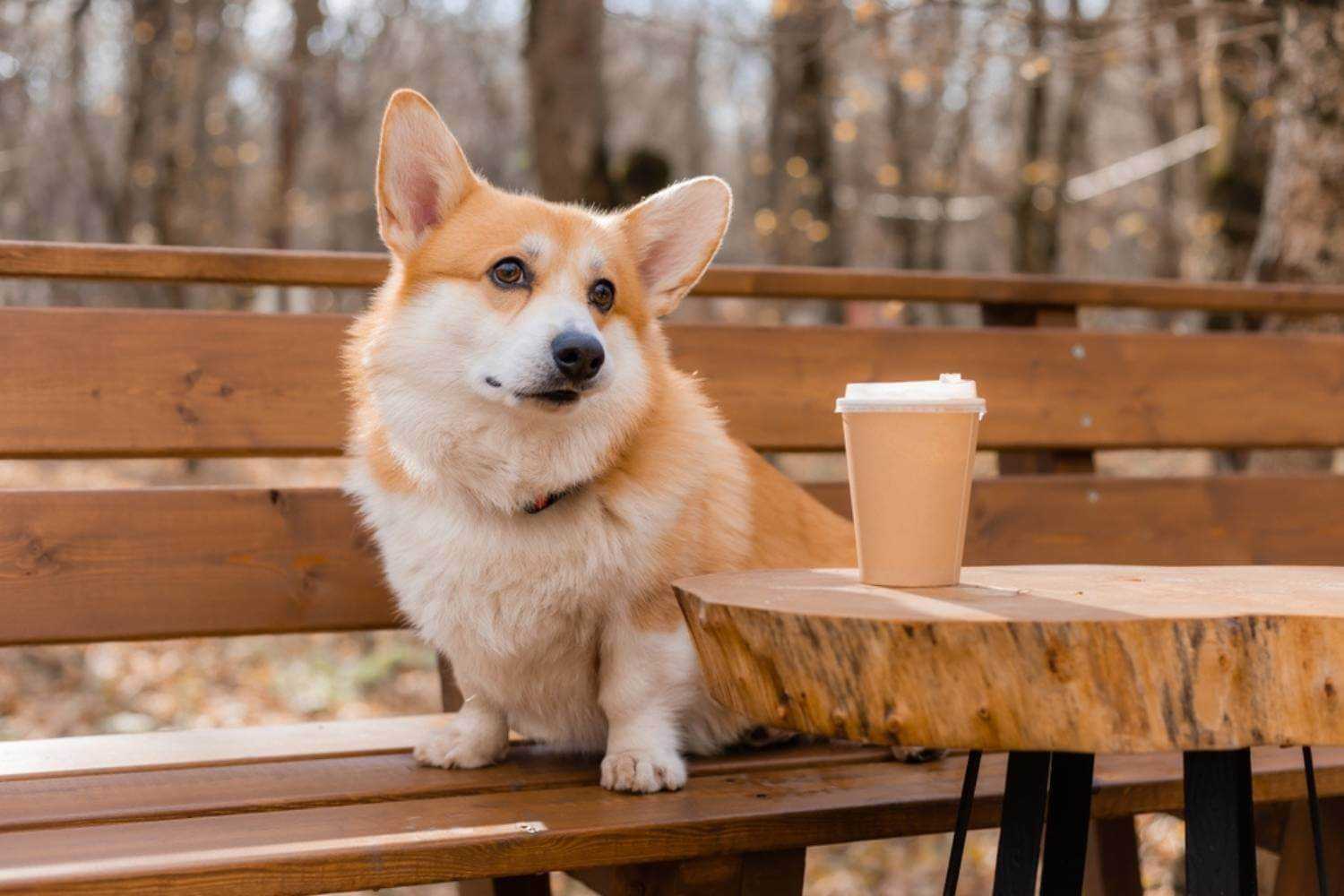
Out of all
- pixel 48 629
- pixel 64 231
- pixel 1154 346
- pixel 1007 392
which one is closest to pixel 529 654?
pixel 48 629

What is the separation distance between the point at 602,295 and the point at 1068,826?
3.45 ft

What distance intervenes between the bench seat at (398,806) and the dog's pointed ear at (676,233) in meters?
0.81

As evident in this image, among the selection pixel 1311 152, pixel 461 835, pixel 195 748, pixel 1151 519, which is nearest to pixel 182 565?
pixel 195 748

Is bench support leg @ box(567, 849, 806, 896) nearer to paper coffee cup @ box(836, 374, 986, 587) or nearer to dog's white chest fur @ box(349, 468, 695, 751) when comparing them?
dog's white chest fur @ box(349, 468, 695, 751)

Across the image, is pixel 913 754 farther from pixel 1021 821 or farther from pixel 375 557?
pixel 375 557

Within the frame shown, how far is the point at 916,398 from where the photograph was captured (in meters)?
1.55

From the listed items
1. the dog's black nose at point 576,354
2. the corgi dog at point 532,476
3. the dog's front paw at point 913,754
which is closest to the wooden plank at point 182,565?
the corgi dog at point 532,476

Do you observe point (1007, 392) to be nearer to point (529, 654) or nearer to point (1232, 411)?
point (1232, 411)

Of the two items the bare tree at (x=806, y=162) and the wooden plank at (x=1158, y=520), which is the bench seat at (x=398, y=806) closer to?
the wooden plank at (x=1158, y=520)

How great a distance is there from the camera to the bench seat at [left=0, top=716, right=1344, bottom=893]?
1568 millimetres

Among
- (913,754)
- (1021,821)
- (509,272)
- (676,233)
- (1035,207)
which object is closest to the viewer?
(1021,821)

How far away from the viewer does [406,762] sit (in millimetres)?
2129

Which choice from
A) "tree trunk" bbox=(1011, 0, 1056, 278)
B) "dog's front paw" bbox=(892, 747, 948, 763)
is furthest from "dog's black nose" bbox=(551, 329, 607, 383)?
"tree trunk" bbox=(1011, 0, 1056, 278)

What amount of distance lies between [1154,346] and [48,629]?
2.56 meters
